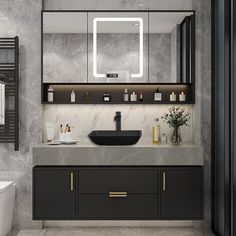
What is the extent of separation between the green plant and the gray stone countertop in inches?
16.6

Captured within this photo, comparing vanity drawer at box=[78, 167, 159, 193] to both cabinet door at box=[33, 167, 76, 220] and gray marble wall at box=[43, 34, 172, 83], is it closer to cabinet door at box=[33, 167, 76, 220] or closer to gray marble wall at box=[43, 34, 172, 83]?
cabinet door at box=[33, 167, 76, 220]

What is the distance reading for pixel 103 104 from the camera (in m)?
4.32

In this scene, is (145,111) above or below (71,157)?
above

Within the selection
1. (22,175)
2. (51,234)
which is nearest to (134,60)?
(22,175)

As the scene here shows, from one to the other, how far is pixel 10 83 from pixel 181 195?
2.06 meters

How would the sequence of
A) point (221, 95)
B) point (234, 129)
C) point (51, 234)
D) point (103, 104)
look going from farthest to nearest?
point (103, 104) < point (51, 234) < point (221, 95) < point (234, 129)

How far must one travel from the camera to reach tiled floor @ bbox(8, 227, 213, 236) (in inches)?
155

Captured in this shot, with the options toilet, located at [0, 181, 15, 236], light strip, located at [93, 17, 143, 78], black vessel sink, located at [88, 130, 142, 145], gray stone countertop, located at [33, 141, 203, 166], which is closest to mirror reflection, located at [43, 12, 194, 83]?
light strip, located at [93, 17, 143, 78]

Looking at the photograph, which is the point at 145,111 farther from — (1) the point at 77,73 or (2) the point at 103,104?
(1) the point at 77,73

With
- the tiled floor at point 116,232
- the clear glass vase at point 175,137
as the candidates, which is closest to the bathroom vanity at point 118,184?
the clear glass vase at point 175,137

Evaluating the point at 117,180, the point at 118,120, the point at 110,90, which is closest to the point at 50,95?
the point at 110,90

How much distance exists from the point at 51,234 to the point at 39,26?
216 cm

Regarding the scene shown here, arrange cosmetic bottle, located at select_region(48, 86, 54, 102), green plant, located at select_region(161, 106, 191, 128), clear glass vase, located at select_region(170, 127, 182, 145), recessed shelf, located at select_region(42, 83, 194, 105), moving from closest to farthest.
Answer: clear glass vase, located at select_region(170, 127, 182, 145) → green plant, located at select_region(161, 106, 191, 128) → cosmetic bottle, located at select_region(48, 86, 54, 102) → recessed shelf, located at select_region(42, 83, 194, 105)

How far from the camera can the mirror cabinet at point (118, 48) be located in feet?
13.3
